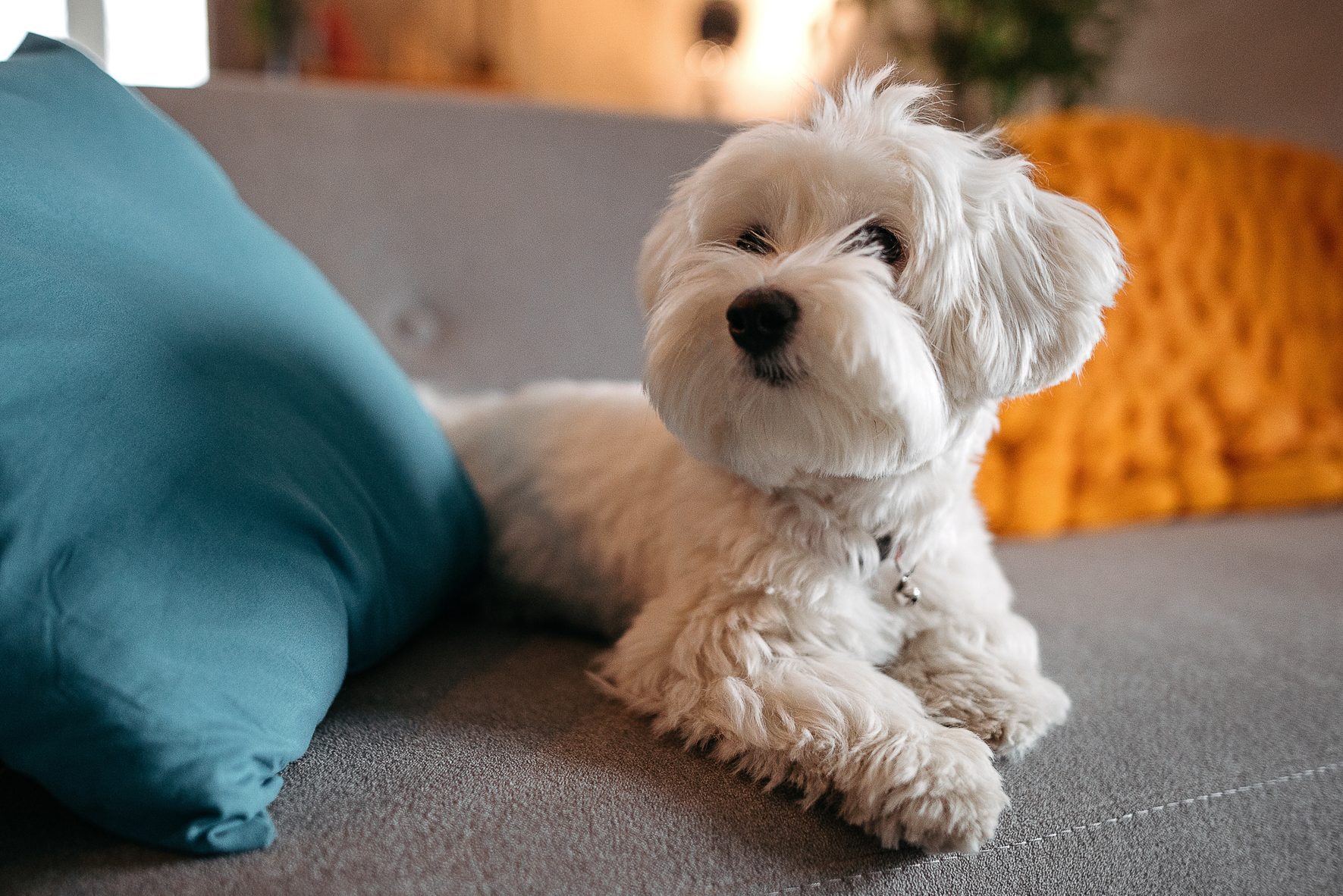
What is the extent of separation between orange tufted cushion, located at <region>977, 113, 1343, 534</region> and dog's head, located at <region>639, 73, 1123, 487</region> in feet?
3.20

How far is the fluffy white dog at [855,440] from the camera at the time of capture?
0.89 metres

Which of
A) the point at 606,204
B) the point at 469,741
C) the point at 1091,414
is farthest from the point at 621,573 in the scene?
the point at 1091,414

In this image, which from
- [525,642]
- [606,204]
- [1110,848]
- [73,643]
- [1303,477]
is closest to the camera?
[73,643]

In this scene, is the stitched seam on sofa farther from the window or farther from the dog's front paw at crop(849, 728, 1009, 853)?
the window

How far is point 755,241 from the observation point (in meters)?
1.11

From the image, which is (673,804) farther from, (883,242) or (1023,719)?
(883,242)

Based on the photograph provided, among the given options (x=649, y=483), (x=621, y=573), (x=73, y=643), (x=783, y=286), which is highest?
(x=783, y=286)

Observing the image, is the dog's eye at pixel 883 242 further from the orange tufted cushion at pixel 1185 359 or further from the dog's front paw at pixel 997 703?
the orange tufted cushion at pixel 1185 359

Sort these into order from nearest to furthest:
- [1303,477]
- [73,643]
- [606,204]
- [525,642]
A: [73,643], [525,642], [606,204], [1303,477]

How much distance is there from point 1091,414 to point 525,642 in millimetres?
1436

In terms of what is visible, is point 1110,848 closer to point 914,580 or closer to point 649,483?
point 914,580

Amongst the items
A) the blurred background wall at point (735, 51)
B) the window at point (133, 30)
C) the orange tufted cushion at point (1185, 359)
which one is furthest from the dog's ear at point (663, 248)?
the window at point (133, 30)

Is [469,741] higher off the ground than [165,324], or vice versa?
[165,324]

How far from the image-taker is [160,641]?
75cm
